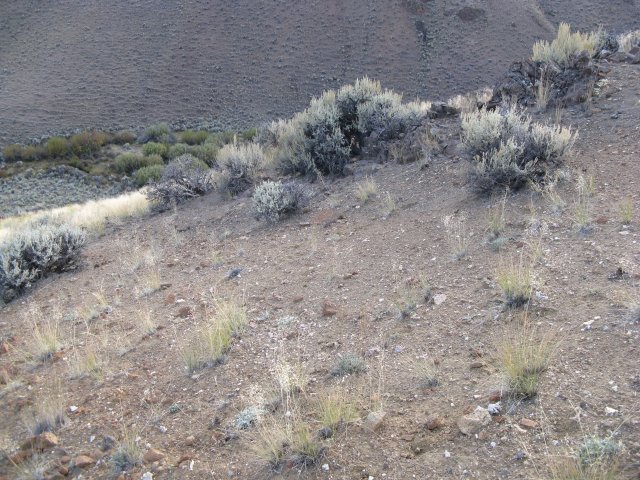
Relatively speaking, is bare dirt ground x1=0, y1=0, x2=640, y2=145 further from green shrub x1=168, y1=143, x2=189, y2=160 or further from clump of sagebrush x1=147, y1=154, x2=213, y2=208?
clump of sagebrush x1=147, y1=154, x2=213, y2=208

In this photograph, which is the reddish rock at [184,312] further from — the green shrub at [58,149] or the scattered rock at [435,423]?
the green shrub at [58,149]

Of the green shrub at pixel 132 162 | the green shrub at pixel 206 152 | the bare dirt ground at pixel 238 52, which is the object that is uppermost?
the bare dirt ground at pixel 238 52

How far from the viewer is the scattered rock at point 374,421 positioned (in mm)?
3277

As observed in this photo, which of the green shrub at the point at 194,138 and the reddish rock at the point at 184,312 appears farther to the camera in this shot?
the green shrub at the point at 194,138

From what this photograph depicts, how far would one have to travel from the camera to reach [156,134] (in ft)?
107

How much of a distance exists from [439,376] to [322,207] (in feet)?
14.4

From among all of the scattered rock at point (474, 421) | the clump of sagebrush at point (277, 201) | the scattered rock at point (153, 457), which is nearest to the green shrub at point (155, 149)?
the clump of sagebrush at point (277, 201)

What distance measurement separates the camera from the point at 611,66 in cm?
849

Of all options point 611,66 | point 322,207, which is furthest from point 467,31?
point 322,207

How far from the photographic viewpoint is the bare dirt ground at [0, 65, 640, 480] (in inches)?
120

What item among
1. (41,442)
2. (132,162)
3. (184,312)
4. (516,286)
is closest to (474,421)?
(516,286)

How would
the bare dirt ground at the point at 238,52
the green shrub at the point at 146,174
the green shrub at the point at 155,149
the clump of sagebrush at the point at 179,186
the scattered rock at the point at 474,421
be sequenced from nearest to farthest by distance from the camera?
1. the scattered rock at the point at 474,421
2. the clump of sagebrush at the point at 179,186
3. the green shrub at the point at 146,174
4. the green shrub at the point at 155,149
5. the bare dirt ground at the point at 238,52

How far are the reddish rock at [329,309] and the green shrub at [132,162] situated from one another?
25.0m

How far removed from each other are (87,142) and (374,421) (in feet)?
103
